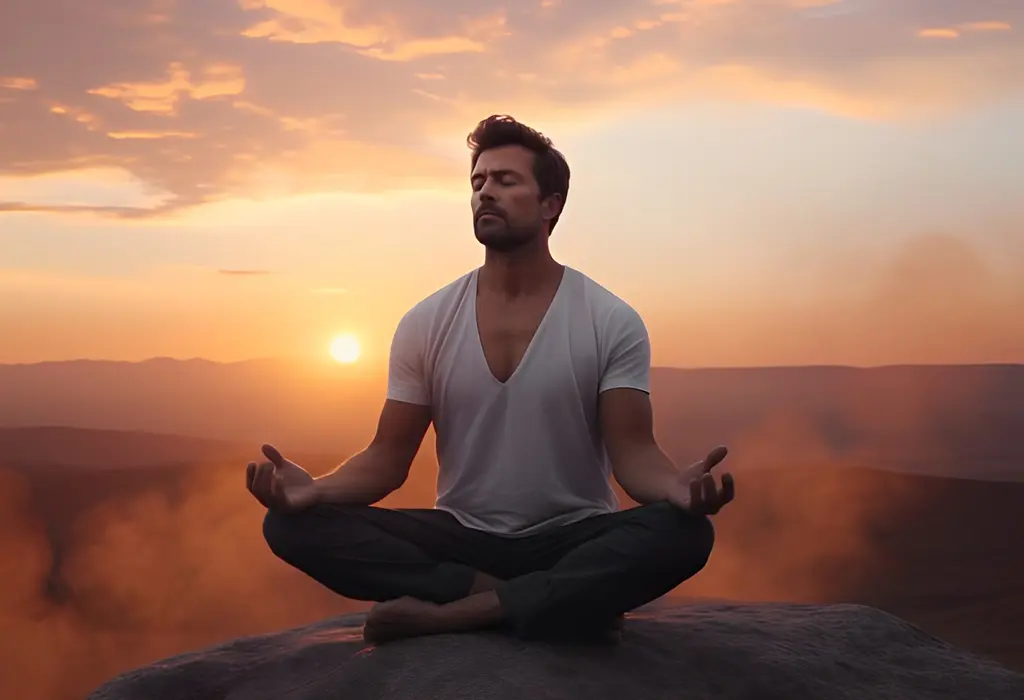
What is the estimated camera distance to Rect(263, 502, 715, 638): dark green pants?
4078 millimetres

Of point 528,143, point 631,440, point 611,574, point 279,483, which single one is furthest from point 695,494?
point 528,143

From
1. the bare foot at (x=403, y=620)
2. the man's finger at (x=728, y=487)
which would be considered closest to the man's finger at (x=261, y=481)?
the bare foot at (x=403, y=620)

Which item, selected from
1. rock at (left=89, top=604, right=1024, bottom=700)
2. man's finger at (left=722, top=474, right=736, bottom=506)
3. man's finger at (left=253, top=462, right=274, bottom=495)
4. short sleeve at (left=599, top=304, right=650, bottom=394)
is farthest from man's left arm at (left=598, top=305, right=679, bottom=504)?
man's finger at (left=253, top=462, right=274, bottom=495)

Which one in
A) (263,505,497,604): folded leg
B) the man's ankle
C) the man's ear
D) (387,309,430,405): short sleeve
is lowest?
the man's ankle

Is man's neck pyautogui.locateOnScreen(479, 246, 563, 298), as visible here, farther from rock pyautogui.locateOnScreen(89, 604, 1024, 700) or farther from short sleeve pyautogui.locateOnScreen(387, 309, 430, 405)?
rock pyautogui.locateOnScreen(89, 604, 1024, 700)

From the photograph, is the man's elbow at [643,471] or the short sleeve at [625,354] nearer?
the man's elbow at [643,471]

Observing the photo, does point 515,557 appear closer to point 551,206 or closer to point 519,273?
point 519,273

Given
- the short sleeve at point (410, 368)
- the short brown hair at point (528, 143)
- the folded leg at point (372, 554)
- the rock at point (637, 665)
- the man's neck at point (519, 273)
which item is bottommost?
the rock at point (637, 665)

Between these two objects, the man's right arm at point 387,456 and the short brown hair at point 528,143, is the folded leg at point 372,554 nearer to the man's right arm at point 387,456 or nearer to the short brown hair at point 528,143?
the man's right arm at point 387,456

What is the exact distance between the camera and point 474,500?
14.9ft

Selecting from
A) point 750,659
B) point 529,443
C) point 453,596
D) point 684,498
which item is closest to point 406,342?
point 529,443

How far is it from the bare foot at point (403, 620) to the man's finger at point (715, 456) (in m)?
1.18

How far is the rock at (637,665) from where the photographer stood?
3.86 m

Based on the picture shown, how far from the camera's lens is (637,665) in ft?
13.3
